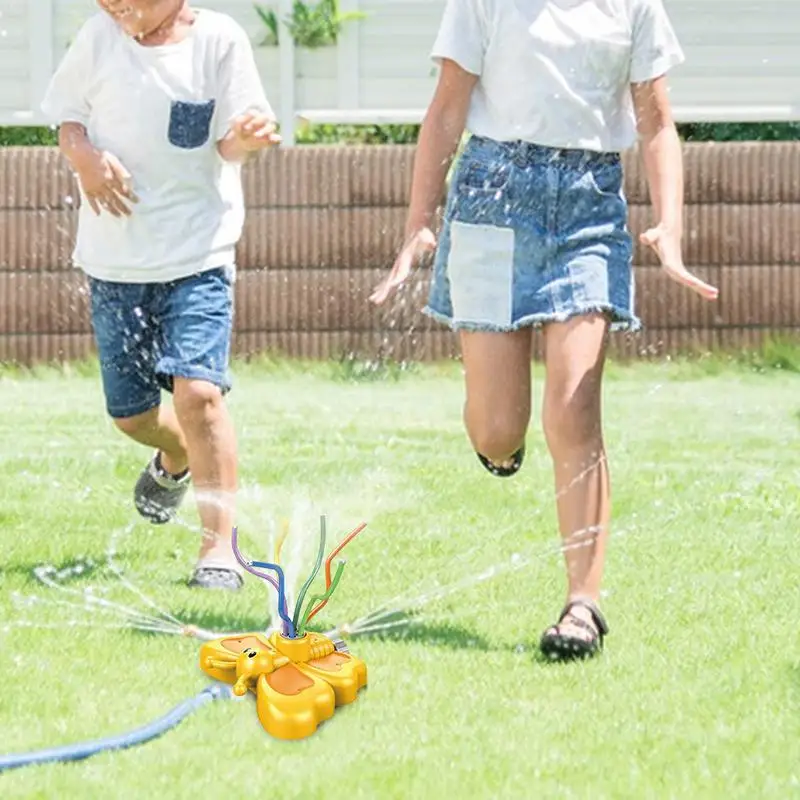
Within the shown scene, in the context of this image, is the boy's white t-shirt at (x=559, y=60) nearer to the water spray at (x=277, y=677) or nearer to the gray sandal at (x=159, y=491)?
the water spray at (x=277, y=677)

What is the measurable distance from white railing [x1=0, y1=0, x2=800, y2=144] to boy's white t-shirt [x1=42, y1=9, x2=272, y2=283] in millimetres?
5464

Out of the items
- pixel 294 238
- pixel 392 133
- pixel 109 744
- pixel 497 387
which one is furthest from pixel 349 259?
pixel 109 744

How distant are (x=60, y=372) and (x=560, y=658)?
516 cm

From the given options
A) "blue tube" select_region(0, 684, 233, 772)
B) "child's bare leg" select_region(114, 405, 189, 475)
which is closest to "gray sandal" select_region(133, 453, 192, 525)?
"child's bare leg" select_region(114, 405, 189, 475)

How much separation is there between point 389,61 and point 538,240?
647 centimetres

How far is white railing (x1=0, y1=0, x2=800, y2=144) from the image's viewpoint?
966cm

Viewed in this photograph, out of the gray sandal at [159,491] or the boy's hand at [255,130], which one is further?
the gray sandal at [159,491]

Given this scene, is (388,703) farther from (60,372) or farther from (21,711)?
(60,372)

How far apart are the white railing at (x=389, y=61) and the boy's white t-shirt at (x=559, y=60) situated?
6052 millimetres

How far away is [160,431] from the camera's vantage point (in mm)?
4215

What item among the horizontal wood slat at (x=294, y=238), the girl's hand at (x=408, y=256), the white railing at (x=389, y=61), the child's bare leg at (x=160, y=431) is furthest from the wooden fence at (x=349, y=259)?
the girl's hand at (x=408, y=256)

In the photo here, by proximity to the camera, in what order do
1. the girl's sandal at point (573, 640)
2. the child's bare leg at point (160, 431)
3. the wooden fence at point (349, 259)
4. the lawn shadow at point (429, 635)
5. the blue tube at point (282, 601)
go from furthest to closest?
the wooden fence at point (349, 259), the child's bare leg at point (160, 431), the lawn shadow at point (429, 635), the girl's sandal at point (573, 640), the blue tube at point (282, 601)

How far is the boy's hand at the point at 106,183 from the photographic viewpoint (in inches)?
152

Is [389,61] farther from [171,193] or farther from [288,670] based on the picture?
[288,670]
